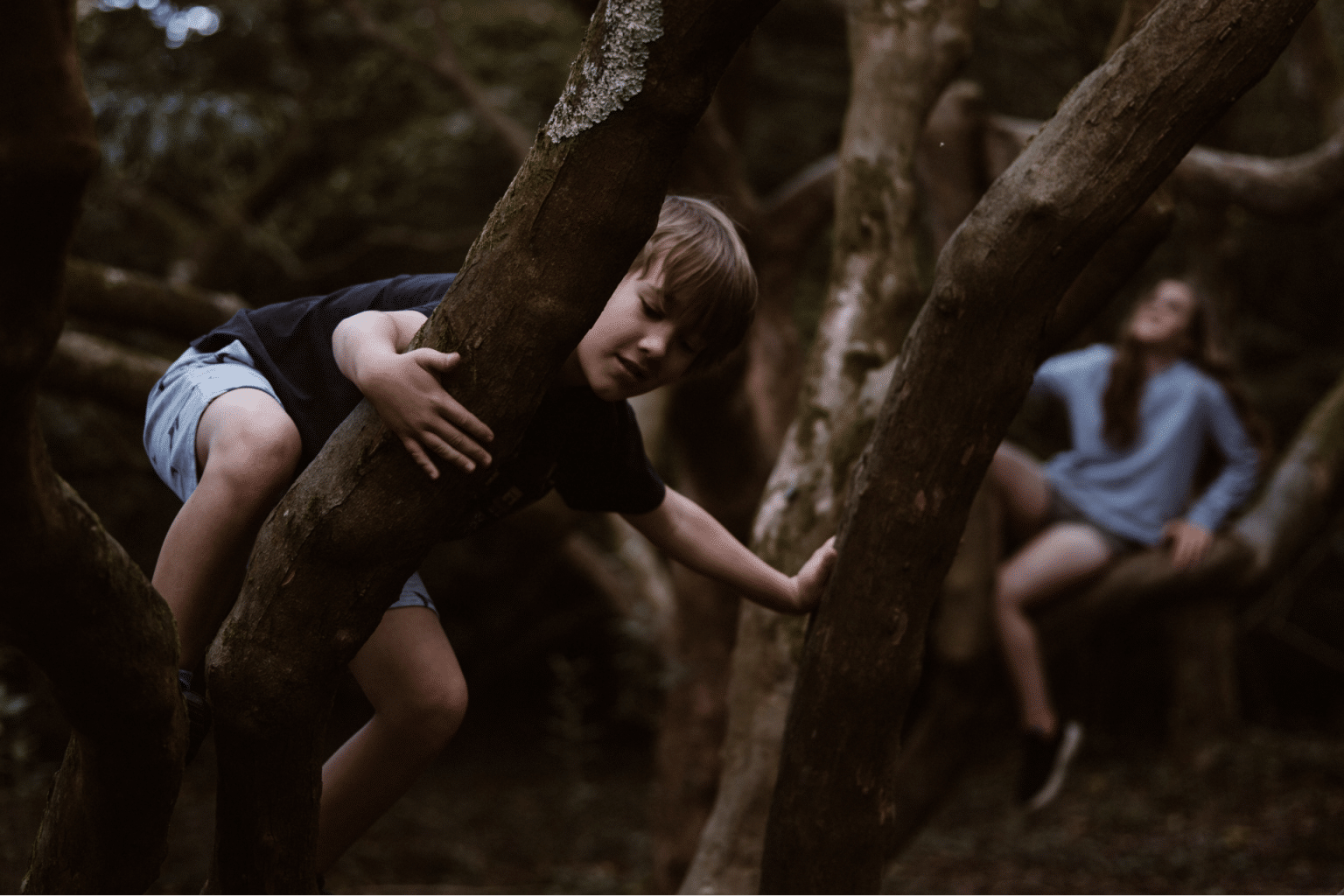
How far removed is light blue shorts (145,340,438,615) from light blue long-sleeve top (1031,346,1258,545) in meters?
2.60

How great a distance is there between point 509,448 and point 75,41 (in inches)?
24.6

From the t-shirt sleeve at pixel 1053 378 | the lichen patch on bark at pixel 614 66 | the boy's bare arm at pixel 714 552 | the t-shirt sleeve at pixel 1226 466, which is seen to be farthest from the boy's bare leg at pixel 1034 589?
the lichen patch on bark at pixel 614 66

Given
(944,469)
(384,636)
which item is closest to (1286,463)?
(944,469)

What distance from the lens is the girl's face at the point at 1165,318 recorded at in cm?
393

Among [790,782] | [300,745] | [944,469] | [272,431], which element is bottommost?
[790,782]

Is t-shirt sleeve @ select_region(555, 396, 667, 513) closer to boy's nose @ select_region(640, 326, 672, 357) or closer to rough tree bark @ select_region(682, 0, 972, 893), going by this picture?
boy's nose @ select_region(640, 326, 672, 357)

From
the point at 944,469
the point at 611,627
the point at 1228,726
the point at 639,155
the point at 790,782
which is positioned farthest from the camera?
the point at 611,627

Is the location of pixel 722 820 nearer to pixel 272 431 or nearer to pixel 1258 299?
pixel 272 431

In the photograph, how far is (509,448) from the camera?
135 cm

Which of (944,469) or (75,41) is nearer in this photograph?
(75,41)

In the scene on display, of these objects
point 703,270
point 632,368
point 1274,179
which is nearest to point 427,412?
point 632,368

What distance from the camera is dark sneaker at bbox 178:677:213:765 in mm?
1482

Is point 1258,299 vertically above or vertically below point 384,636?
below

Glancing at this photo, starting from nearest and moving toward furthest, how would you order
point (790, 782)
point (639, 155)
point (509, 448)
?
point (639, 155) < point (509, 448) < point (790, 782)
